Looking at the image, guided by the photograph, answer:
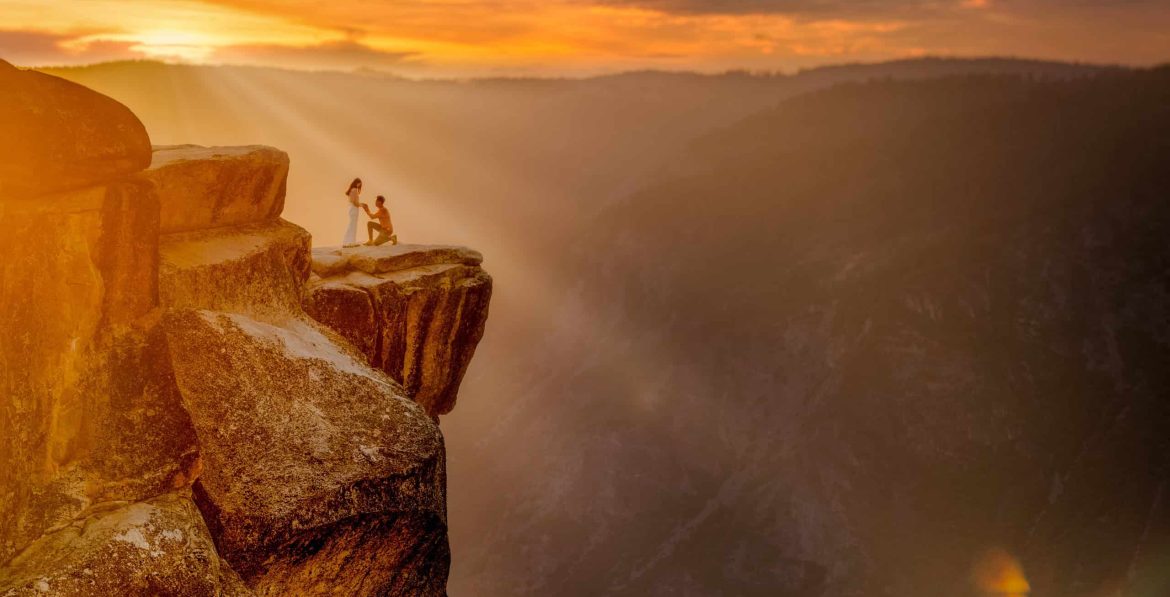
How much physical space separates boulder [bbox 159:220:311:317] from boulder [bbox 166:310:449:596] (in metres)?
0.94

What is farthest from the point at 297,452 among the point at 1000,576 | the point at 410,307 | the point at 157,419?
the point at 1000,576


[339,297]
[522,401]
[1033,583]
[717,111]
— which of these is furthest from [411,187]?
[339,297]

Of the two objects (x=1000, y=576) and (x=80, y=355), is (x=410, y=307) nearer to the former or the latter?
(x=80, y=355)

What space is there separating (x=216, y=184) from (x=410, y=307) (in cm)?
566

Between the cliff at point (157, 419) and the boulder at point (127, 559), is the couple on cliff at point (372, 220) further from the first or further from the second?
the boulder at point (127, 559)

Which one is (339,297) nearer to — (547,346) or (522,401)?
(522,401)

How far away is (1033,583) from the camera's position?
8506 cm

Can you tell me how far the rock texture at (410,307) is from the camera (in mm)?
19875

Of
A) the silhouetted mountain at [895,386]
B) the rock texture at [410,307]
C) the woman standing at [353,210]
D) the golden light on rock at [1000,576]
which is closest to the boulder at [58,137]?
the rock texture at [410,307]

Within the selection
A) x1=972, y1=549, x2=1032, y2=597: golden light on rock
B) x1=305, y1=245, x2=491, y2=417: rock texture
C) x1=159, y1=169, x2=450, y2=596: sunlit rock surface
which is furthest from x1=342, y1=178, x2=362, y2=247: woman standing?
x1=972, y1=549, x2=1032, y2=597: golden light on rock

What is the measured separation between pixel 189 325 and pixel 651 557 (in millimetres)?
83062

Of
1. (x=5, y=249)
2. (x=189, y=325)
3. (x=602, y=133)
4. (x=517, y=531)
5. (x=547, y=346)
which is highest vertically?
(x=5, y=249)

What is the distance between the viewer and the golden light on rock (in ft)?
277

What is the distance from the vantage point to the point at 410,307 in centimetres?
2155
